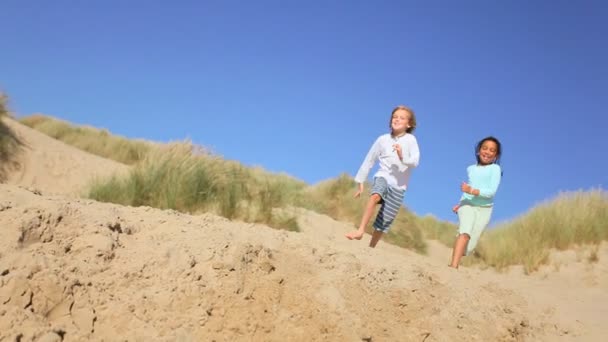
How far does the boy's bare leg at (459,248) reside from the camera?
503 cm

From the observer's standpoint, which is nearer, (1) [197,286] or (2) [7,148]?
(1) [197,286]

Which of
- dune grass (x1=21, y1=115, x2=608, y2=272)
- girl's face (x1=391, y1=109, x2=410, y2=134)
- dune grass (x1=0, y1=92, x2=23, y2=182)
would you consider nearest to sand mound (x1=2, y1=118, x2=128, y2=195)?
dune grass (x1=0, y1=92, x2=23, y2=182)

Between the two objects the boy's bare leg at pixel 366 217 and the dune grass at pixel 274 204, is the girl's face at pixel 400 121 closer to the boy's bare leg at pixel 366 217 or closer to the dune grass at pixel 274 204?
the boy's bare leg at pixel 366 217

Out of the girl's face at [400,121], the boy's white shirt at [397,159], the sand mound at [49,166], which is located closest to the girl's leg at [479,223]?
the boy's white shirt at [397,159]

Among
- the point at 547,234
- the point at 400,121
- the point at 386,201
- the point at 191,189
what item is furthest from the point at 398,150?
the point at 547,234

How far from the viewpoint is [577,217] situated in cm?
882

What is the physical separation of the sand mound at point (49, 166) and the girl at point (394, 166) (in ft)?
19.3

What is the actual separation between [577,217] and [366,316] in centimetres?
747

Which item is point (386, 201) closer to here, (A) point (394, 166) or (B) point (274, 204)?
(A) point (394, 166)

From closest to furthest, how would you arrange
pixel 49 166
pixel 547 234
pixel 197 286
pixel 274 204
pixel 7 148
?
pixel 197 286, pixel 274 204, pixel 547 234, pixel 7 148, pixel 49 166

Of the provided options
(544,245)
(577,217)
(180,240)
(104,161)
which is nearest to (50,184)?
(104,161)

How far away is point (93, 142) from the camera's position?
49.5 ft

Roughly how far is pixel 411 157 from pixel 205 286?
306 centimetres

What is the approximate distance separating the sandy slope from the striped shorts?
4.73ft
